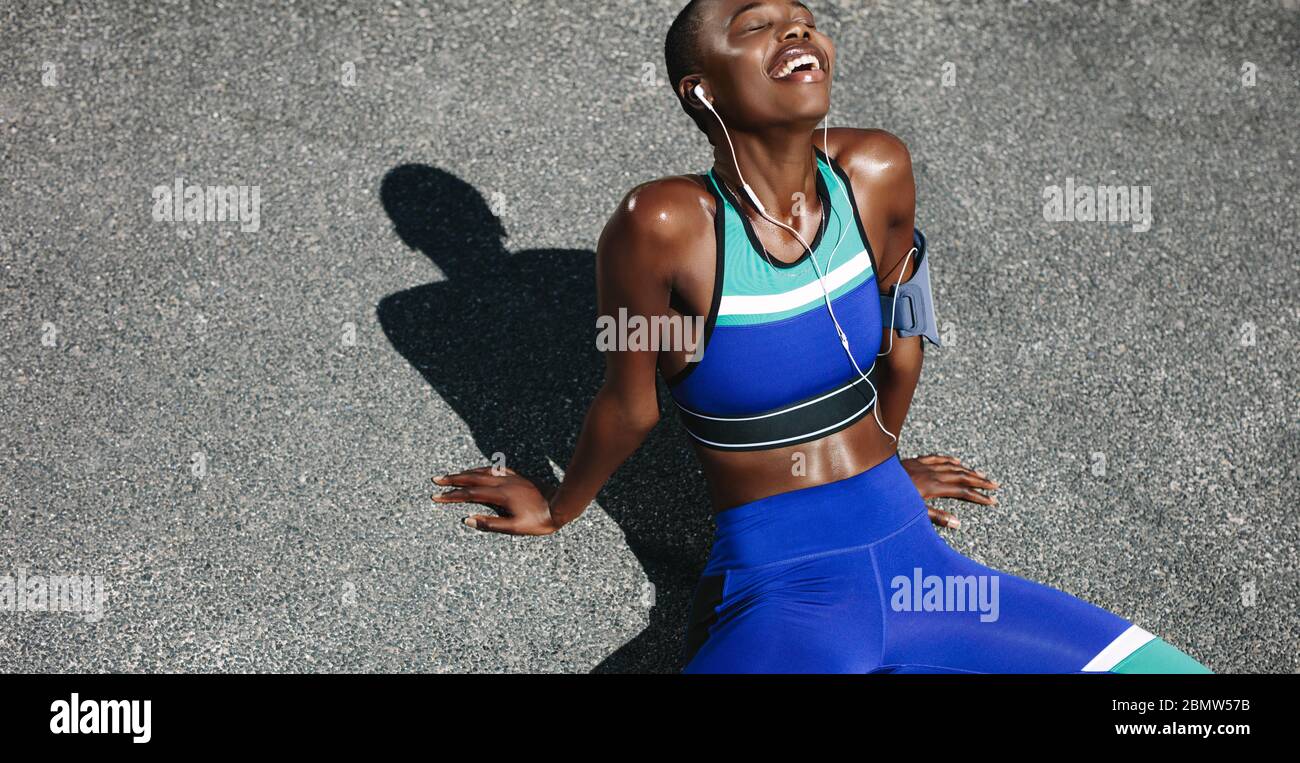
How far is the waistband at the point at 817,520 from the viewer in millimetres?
2816

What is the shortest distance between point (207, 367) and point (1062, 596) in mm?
2908

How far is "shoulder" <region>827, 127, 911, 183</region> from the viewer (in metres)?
2.80

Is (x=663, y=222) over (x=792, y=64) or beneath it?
beneath

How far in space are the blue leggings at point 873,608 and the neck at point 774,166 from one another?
2.55ft

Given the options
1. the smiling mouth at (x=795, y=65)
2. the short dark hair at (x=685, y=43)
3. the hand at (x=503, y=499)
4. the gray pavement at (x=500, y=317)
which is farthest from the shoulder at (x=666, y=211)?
the gray pavement at (x=500, y=317)

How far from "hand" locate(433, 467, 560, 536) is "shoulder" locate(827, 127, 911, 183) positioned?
1475 millimetres

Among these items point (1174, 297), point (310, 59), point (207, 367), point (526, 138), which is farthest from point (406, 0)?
point (1174, 297)

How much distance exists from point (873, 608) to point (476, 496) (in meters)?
1.46

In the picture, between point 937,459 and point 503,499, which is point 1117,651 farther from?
point 503,499

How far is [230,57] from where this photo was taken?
438cm

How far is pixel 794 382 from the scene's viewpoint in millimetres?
2783

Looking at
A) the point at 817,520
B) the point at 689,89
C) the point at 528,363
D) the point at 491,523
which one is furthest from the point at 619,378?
the point at 528,363
